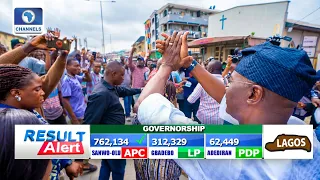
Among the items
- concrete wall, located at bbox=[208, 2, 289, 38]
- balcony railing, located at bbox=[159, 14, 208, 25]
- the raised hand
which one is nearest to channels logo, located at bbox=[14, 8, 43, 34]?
the raised hand

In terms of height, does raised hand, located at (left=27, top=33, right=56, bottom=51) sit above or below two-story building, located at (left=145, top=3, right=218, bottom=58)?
below

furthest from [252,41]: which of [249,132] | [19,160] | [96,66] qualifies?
[19,160]

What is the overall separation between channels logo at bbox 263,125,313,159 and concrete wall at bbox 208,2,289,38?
41.9ft

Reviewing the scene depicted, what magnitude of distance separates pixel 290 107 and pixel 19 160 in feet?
3.91

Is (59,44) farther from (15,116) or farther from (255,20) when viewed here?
(255,20)

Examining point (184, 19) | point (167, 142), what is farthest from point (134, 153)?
point (184, 19)

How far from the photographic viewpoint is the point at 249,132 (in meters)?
0.86

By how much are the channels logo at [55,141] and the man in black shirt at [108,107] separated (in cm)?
85

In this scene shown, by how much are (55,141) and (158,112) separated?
0.66 m

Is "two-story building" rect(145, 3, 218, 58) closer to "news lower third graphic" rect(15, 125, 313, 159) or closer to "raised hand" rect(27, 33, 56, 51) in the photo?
"raised hand" rect(27, 33, 56, 51)

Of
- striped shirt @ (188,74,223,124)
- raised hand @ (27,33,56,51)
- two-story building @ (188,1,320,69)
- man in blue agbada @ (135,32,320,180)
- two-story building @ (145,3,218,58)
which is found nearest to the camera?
man in blue agbada @ (135,32,320,180)

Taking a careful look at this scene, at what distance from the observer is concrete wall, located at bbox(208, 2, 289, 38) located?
438 inches

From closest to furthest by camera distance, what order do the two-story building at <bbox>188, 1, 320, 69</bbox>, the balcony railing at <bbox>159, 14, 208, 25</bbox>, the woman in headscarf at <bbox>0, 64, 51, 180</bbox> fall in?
the woman in headscarf at <bbox>0, 64, 51, 180</bbox>, the two-story building at <bbox>188, 1, 320, 69</bbox>, the balcony railing at <bbox>159, 14, 208, 25</bbox>

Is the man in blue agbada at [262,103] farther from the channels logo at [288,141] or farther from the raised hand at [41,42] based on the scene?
the raised hand at [41,42]
